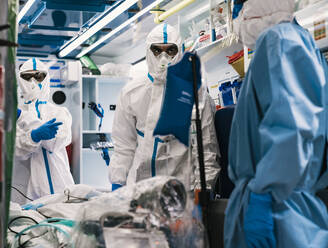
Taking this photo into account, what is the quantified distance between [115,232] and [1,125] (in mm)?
479

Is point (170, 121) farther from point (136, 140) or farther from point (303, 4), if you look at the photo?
point (303, 4)

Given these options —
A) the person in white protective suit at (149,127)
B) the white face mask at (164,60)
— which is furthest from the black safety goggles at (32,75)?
the white face mask at (164,60)

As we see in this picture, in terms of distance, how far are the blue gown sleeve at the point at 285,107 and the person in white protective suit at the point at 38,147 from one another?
7.93 ft

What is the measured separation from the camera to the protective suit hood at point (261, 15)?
1725 millimetres

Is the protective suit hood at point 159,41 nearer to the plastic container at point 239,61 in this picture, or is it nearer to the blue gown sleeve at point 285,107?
the plastic container at point 239,61

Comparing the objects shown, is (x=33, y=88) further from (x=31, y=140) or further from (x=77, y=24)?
(x=77, y=24)

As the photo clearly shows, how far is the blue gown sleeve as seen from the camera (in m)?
A: 1.39

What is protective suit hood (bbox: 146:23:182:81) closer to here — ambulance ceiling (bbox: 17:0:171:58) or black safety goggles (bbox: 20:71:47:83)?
ambulance ceiling (bbox: 17:0:171:58)

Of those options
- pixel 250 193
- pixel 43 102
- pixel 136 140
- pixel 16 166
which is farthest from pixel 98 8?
pixel 250 193

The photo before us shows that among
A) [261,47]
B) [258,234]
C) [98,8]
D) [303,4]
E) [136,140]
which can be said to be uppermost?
[98,8]

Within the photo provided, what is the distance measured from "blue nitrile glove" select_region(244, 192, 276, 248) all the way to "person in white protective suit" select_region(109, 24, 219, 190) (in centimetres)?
92

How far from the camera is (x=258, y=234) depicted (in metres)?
1.43

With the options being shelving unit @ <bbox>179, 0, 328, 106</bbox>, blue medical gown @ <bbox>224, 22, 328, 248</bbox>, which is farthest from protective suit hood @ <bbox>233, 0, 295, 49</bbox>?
shelving unit @ <bbox>179, 0, 328, 106</bbox>

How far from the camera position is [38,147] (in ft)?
12.4
